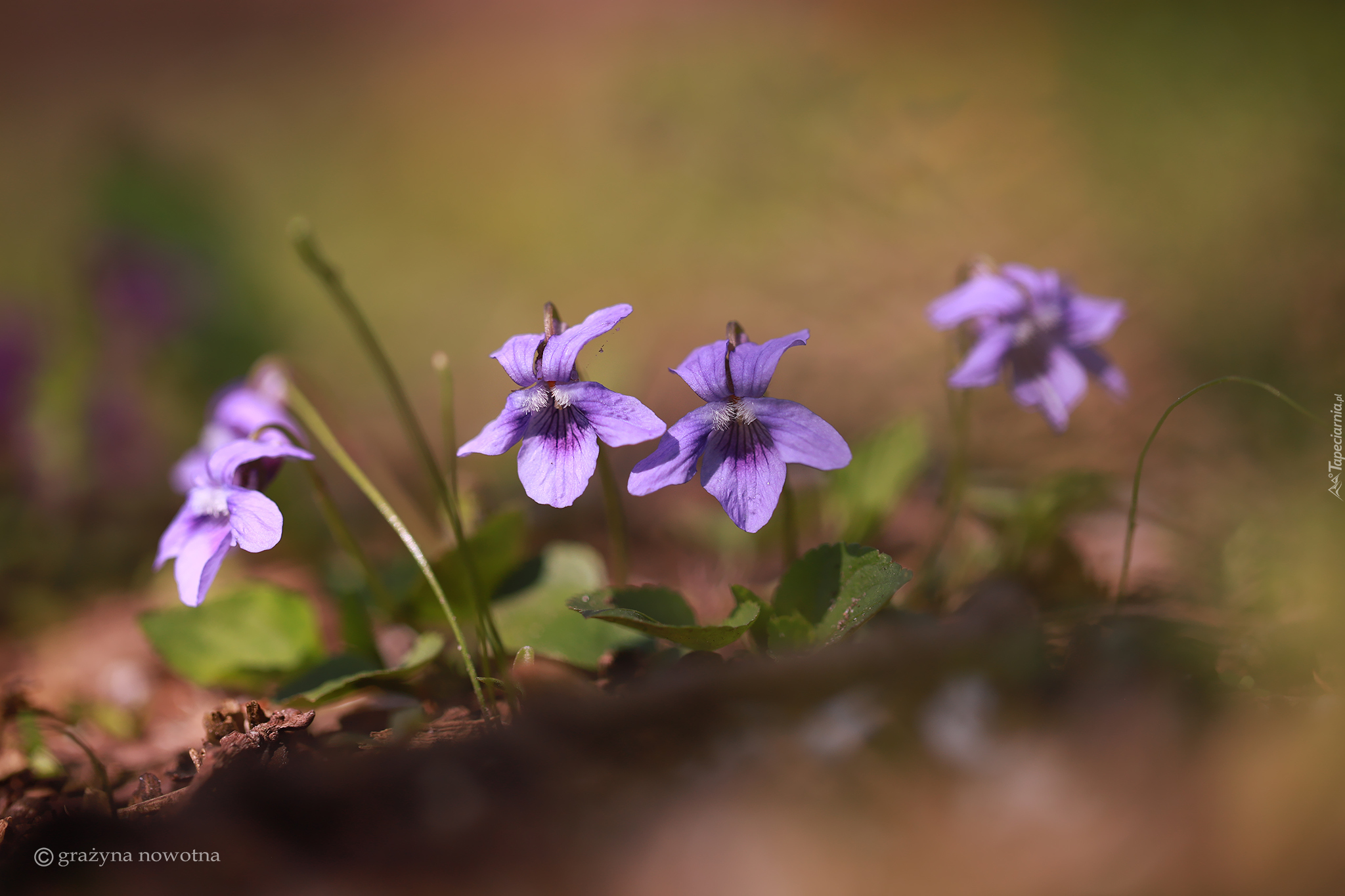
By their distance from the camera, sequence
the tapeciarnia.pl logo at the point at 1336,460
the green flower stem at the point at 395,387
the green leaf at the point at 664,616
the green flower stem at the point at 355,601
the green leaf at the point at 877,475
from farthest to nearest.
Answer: the green leaf at the point at 877,475, the green flower stem at the point at 355,601, the tapeciarnia.pl logo at the point at 1336,460, the green flower stem at the point at 395,387, the green leaf at the point at 664,616

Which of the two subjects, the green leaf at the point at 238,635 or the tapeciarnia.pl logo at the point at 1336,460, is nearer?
the tapeciarnia.pl logo at the point at 1336,460

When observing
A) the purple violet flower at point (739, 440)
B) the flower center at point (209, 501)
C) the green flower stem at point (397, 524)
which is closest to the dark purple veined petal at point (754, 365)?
the purple violet flower at point (739, 440)

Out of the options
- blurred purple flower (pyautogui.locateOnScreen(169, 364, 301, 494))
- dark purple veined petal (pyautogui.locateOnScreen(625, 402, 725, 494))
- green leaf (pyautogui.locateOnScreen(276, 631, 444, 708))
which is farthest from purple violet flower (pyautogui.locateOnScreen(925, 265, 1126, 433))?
blurred purple flower (pyautogui.locateOnScreen(169, 364, 301, 494))

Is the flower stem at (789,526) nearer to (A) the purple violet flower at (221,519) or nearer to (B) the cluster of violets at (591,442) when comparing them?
(B) the cluster of violets at (591,442)

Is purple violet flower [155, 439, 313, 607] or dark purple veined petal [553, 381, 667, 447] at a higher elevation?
dark purple veined petal [553, 381, 667, 447]

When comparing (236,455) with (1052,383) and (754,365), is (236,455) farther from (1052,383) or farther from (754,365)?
(1052,383)

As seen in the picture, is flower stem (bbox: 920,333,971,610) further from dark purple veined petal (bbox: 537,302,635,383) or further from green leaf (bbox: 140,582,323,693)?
green leaf (bbox: 140,582,323,693)

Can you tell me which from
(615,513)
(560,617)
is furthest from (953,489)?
(560,617)
